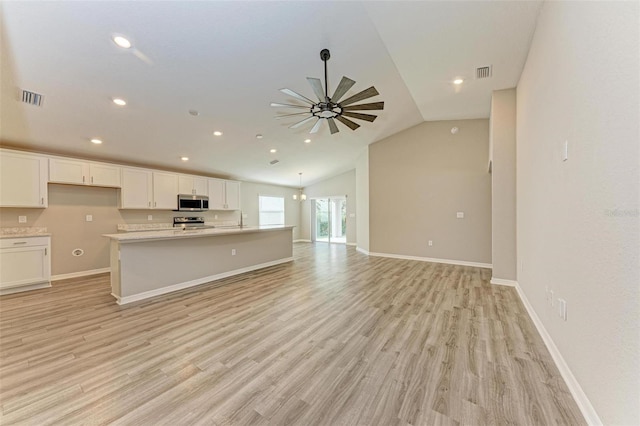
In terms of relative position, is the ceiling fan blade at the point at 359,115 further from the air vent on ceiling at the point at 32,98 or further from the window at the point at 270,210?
the window at the point at 270,210

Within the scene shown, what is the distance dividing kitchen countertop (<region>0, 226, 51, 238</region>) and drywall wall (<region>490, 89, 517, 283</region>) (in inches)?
306

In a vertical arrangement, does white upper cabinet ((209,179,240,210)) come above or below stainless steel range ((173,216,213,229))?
above

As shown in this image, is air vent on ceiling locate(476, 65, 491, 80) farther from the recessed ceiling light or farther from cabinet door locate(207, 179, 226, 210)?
cabinet door locate(207, 179, 226, 210)

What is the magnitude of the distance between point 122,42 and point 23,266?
4115 millimetres

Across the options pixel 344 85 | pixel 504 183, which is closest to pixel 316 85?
pixel 344 85

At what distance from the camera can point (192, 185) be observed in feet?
21.7

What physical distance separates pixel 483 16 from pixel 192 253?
5091 millimetres

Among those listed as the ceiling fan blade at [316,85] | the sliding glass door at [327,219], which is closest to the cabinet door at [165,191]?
the ceiling fan blade at [316,85]

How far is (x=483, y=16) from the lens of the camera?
2654mm

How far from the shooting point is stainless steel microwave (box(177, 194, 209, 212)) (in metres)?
6.32

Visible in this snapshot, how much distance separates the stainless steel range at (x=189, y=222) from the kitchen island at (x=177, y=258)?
6.95 ft

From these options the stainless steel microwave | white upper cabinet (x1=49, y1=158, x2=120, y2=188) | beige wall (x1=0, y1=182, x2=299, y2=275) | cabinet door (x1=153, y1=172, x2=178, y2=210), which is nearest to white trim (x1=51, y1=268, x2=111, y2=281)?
beige wall (x1=0, y1=182, x2=299, y2=275)

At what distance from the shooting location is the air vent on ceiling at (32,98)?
120 inches

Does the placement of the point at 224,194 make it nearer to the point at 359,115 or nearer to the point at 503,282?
the point at 359,115
